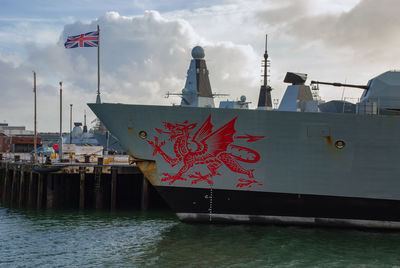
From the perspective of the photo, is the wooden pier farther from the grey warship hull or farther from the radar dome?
the radar dome

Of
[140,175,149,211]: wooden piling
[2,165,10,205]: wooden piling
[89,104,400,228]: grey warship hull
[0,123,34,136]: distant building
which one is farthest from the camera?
[0,123,34,136]: distant building

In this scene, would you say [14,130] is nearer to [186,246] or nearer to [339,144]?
[186,246]

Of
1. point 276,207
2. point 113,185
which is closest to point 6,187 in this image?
point 113,185

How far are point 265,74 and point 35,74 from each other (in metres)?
16.1

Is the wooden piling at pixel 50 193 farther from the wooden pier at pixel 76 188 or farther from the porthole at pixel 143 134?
the porthole at pixel 143 134

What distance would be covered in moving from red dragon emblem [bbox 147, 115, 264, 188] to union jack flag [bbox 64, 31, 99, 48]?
9707mm

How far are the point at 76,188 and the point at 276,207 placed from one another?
13.7 meters

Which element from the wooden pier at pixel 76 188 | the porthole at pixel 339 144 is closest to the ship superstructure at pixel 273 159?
the porthole at pixel 339 144

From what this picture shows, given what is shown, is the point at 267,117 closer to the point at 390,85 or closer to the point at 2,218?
the point at 390,85

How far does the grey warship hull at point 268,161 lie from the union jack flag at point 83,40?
27.0 ft

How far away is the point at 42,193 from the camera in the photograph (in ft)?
77.0

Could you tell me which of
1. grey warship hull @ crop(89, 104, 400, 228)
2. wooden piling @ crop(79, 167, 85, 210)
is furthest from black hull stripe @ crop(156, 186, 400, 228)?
wooden piling @ crop(79, 167, 85, 210)

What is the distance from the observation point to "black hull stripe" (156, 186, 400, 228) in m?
15.8

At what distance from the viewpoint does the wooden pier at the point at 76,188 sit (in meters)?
22.4
